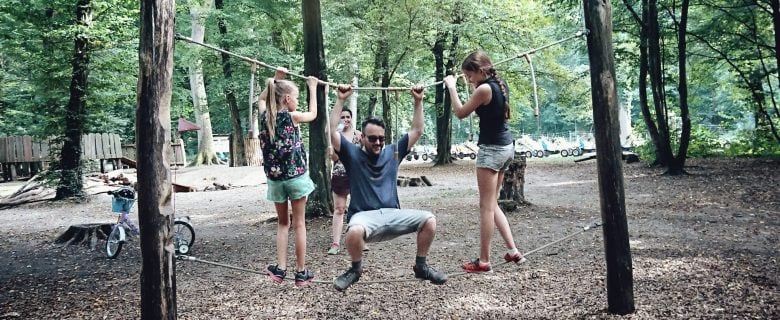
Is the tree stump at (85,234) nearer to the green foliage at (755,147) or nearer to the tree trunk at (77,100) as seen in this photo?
the tree trunk at (77,100)

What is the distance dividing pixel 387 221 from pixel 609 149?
1.77 metres

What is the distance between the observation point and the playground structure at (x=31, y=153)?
745 inches

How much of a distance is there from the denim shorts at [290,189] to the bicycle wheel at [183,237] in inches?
130

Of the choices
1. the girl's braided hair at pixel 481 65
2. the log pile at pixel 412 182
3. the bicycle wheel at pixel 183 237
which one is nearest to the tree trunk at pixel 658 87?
the log pile at pixel 412 182

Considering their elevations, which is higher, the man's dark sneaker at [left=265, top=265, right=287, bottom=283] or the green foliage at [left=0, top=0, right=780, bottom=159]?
the green foliage at [left=0, top=0, right=780, bottom=159]

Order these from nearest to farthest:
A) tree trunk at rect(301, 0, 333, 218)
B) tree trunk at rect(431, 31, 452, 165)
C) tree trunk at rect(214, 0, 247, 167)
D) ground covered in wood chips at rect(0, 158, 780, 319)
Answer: ground covered in wood chips at rect(0, 158, 780, 319)
tree trunk at rect(301, 0, 333, 218)
tree trunk at rect(214, 0, 247, 167)
tree trunk at rect(431, 31, 452, 165)

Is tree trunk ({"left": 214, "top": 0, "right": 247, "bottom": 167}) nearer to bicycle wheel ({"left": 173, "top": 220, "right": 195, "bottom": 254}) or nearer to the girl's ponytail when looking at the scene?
bicycle wheel ({"left": 173, "top": 220, "right": 195, "bottom": 254})

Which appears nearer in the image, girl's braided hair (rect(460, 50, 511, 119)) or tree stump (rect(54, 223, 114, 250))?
girl's braided hair (rect(460, 50, 511, 119))

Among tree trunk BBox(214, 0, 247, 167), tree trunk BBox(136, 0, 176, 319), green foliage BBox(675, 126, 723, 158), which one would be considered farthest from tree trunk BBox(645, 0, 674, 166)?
tree trunk BBox(136, 0, 176, 319)

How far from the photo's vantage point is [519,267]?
6.03 meters

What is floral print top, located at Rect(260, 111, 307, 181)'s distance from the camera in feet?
13.0

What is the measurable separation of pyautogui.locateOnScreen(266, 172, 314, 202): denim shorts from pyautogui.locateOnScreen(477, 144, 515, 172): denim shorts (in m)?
1.22

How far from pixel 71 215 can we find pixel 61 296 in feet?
21.9

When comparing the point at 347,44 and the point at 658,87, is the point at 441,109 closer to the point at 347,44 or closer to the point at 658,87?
the point at 347,44
